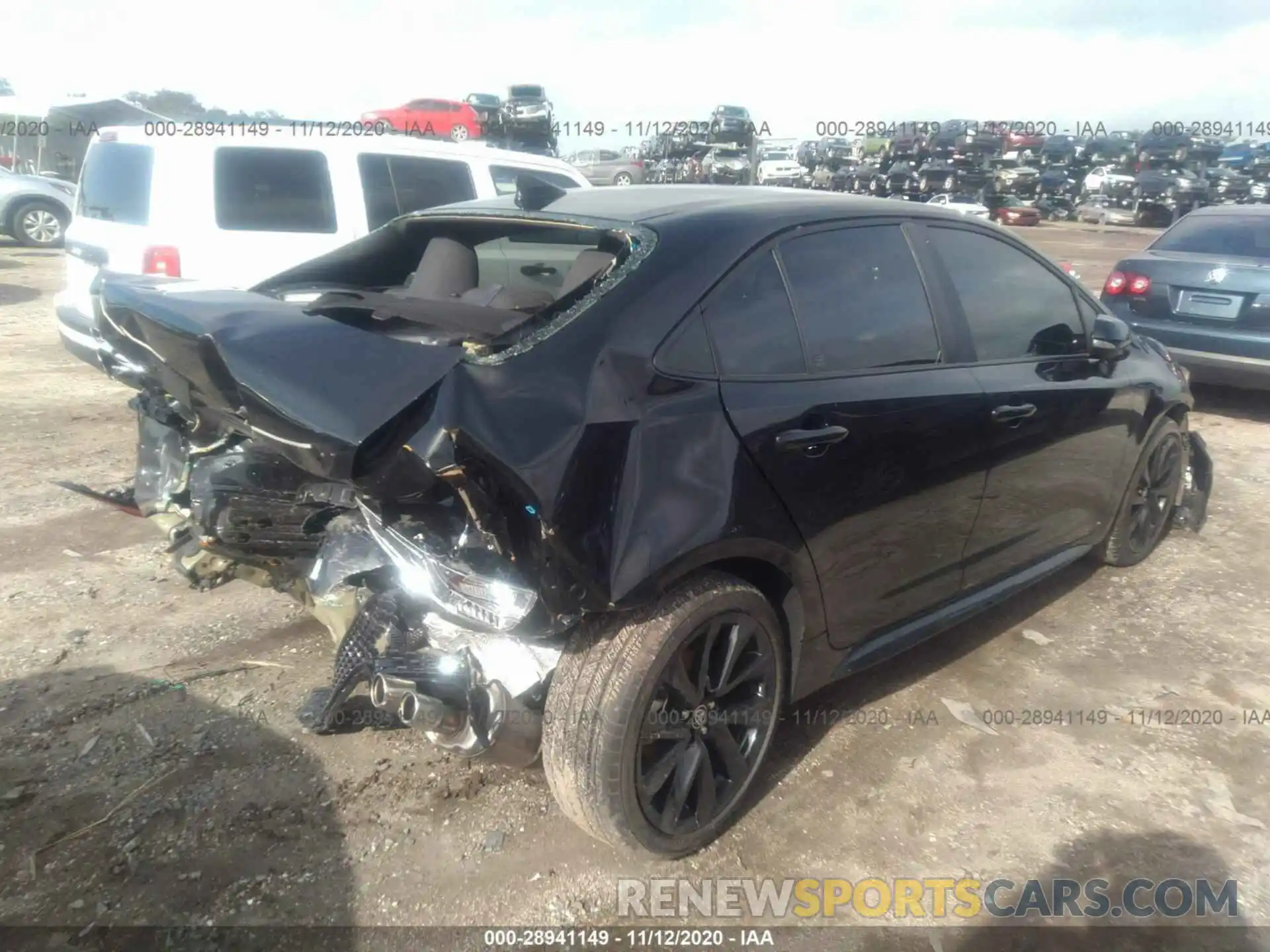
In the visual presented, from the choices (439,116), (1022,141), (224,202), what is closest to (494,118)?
(439,116)

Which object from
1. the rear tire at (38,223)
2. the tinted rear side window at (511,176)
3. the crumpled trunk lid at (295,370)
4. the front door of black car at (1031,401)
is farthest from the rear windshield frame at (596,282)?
the rear tire at (38,223)

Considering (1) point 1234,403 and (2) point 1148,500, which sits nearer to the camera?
(2) point 1148,500

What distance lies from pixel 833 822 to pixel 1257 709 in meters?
1.86

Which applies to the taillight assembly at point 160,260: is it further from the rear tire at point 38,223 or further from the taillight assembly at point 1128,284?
the rear tire at point 38,223

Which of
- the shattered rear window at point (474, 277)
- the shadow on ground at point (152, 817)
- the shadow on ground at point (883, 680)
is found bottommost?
the shadow on ground at point (883, 680)

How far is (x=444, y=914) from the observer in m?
2.33

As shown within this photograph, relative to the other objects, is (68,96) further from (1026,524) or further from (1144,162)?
(1144,162)

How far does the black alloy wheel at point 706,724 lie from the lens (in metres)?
2.42

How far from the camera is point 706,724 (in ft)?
8.34

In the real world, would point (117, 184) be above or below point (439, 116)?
below

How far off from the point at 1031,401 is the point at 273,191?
4759 millimetres

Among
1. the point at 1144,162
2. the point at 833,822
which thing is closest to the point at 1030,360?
the point at 833,822

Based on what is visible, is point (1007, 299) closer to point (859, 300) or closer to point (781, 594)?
point (859, 300)

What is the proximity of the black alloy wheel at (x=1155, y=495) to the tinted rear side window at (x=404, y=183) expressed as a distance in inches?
175
